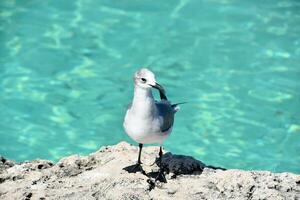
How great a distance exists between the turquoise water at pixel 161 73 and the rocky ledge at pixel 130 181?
2.87 m

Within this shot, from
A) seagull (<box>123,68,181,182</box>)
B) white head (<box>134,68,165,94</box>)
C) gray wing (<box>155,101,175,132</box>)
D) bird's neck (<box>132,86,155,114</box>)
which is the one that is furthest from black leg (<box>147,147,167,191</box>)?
white head (<box>134,68,165,94</box>)

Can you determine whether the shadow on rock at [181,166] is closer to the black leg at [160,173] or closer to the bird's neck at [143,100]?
the black leg at [160,173]

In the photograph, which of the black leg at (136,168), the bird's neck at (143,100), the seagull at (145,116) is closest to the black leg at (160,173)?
the seagull at (145,116)

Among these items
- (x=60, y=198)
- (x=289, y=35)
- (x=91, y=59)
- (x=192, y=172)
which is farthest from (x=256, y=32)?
(x=60, y=198)

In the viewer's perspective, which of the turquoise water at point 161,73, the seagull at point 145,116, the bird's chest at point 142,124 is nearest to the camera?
the seagull at point 145,116

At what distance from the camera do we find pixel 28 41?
367 inches

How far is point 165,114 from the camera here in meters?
4.40

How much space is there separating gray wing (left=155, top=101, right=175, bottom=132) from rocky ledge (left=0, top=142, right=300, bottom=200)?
268 mm

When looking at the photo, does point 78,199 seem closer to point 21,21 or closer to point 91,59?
point 91,59

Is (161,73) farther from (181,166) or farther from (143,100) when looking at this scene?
(143,100)

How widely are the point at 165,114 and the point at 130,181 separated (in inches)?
23.7

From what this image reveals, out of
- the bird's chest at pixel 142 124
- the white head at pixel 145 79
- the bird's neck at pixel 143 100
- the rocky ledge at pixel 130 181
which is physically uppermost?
the white head at pixel 145 79

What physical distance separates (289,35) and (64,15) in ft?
11.2

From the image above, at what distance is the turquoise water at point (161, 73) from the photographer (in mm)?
7500
